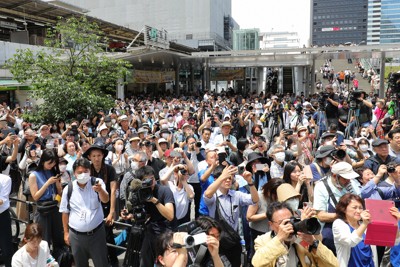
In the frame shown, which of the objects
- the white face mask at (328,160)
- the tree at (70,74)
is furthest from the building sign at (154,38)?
the white face mask at (328,160)

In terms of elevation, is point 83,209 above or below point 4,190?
below

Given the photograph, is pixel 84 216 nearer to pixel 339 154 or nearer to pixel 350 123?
pixel 339 154

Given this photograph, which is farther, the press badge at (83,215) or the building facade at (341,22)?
the building facade at (341,22)

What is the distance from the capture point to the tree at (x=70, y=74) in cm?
1079

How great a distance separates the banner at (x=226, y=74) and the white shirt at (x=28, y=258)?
26.0m

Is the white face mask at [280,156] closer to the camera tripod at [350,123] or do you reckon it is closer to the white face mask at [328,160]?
the white face mask at [328,160]

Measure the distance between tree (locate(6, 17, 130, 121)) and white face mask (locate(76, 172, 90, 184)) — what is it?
7.37 meters

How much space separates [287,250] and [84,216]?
2208 millimetres

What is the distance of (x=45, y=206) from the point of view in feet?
14.2

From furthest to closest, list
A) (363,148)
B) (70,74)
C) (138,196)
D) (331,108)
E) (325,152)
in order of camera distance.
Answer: (70,74) < (331,108) < (363,148) < (325,152) < (138,196)

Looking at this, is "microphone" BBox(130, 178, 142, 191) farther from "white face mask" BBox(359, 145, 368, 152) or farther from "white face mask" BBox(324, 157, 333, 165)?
"white face mask" BBox(359, 145, 368, 152)

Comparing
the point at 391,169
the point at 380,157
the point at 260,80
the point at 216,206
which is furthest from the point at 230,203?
the point at 260,80

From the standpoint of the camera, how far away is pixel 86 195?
388cm

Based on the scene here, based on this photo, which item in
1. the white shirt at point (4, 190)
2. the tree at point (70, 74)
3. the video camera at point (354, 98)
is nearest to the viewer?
the white shirt at point (4, 190)
